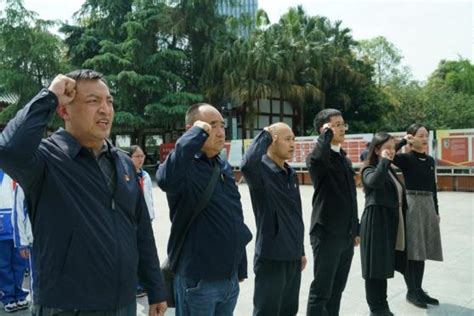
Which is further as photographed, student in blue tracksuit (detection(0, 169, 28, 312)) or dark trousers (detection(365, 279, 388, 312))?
student in blue tracksuit (detection(0, 169, 28, 312))

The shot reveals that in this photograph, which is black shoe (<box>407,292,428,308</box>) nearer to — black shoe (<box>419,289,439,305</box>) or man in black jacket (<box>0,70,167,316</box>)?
black shoe (<box>419,289,439,305</box>)

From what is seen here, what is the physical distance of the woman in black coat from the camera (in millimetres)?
3797

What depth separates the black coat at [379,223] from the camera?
379 cm

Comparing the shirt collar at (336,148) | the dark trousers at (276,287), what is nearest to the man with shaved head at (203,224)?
the dark trousers at (276,287)

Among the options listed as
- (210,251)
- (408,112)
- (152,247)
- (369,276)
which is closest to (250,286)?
(369,276)

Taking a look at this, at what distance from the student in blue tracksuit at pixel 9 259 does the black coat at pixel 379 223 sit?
324 centimetres

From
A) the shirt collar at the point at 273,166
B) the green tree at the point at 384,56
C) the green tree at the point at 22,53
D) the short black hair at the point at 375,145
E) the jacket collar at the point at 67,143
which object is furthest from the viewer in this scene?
the green tree at the point at 384,56

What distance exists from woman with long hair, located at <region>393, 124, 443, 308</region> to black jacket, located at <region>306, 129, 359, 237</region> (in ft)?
3.14

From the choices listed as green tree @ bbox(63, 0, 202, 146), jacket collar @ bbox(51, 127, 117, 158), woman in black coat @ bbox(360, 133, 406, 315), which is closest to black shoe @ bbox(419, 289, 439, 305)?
woman in black coat @ bbox(360, 133, 406, 315)

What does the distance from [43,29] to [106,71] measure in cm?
352

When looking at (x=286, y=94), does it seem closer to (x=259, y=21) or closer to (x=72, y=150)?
(x=259, y=21)

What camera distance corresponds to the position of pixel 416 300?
4.14m

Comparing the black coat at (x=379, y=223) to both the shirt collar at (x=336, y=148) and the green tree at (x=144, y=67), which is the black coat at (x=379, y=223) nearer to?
the shirt collar at (x=336, y=148)

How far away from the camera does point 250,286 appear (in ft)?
15.8
